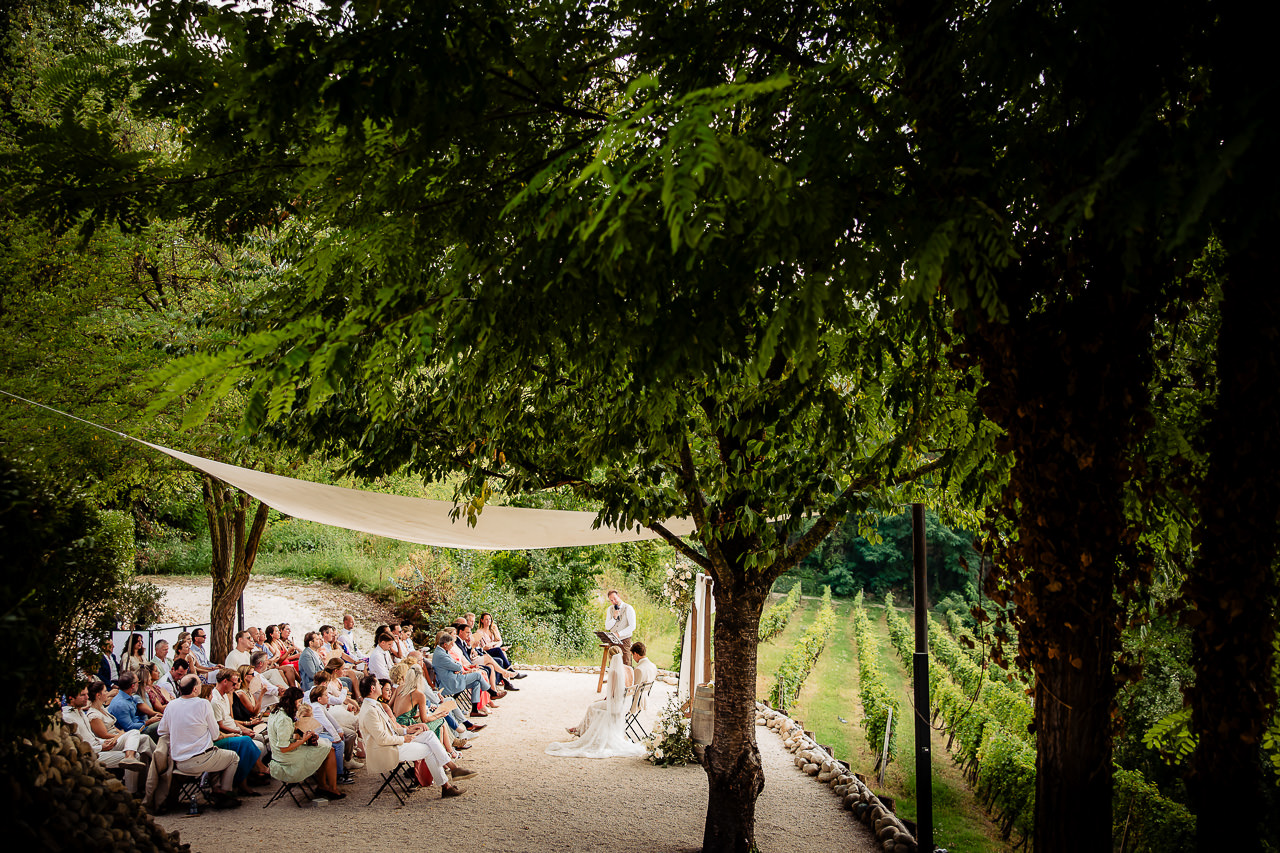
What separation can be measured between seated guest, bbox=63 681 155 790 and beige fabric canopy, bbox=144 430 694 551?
7.63 ft

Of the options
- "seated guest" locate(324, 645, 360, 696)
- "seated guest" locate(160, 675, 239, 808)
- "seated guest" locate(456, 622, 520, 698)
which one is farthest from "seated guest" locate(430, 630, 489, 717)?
"seated guest" locate(160, 675, 239, 808)

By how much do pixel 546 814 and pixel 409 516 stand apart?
9.88ft

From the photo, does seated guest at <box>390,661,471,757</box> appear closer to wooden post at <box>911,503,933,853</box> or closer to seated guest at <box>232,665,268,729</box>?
seated guest at <box>232,665,268,729</box>

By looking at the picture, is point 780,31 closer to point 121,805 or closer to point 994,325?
point 994,325

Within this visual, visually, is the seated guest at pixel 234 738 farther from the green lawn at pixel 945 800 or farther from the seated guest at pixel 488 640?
the green lawn at pixel 945 800

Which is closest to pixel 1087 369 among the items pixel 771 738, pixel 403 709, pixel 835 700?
pixel 403 709

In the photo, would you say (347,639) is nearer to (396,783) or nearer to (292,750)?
(396,783)

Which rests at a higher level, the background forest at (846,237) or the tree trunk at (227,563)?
the background forest at (846,237)

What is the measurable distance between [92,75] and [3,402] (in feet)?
23.0

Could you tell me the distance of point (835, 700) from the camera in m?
17.8

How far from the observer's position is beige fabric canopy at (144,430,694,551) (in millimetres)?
6090

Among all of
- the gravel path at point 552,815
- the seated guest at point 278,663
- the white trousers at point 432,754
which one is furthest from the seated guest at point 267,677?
the white trousers at point 432,754

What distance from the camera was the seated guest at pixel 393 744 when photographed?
24.1 ft

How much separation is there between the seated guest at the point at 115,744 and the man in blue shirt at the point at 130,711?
0.47 ft
